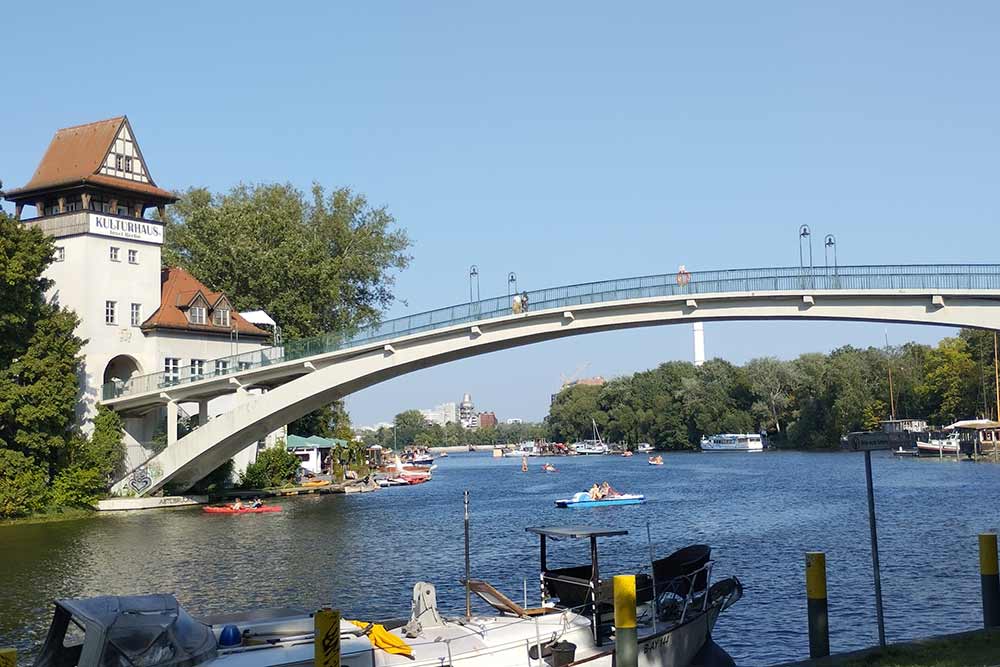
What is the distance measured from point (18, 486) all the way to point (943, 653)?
4149cm

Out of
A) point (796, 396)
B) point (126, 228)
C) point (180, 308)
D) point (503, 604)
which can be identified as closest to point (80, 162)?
point (126, 228)

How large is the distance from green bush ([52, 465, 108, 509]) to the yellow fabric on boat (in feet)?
124

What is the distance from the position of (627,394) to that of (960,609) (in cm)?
14181

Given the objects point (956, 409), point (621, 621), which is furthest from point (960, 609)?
point (956, 409)

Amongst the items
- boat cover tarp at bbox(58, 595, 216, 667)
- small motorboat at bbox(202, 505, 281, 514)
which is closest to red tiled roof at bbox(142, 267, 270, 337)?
small motorboat at bbox(202, 505, 281, 514)

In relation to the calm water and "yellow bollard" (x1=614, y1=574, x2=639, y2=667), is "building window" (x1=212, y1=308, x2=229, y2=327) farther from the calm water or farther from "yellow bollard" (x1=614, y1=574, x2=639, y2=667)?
"yellow bollard" (x1=614, y1=574, x2=639, y2=667)

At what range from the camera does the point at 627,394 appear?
16462cm

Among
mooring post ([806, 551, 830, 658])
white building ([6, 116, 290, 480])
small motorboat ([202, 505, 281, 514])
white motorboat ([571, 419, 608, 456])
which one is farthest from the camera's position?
white motorboat ([571, 419, 608, 456])

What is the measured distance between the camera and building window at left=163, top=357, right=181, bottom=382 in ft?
184

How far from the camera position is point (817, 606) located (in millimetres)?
15844

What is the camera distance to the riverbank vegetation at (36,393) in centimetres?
4569

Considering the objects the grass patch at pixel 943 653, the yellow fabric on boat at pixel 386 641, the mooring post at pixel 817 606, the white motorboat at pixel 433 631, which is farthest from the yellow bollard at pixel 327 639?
the mooring post at pixel 817 606

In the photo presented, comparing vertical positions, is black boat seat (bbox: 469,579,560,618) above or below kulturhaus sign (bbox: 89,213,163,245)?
below

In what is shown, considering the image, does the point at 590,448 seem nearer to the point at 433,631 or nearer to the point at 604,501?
the point at 604,501
